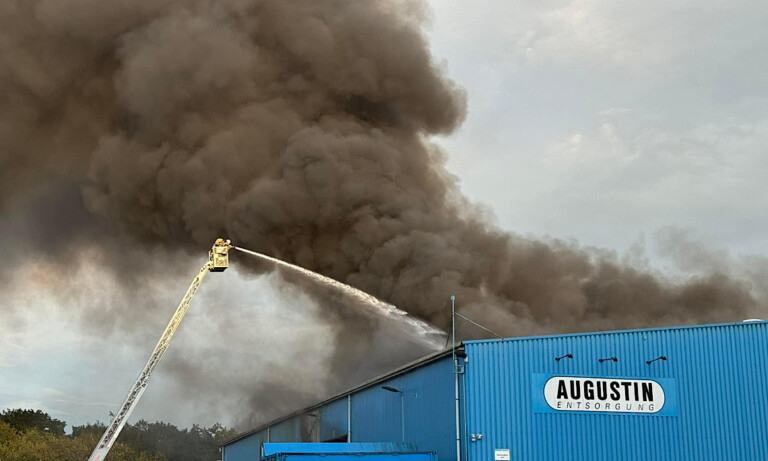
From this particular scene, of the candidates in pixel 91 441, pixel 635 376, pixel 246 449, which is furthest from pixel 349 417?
pixel 91 441

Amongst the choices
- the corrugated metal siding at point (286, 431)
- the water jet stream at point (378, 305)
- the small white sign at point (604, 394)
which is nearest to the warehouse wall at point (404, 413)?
the corrugated metal siding at point (286, 431)

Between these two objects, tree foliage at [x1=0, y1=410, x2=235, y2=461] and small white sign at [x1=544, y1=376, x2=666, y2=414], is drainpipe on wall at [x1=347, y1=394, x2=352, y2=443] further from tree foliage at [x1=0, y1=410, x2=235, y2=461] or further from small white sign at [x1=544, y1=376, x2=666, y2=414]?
tree foliage at [x1=0, y1=410, x2=235, y2=461]

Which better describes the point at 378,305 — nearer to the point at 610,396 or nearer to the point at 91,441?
the point at 610,396

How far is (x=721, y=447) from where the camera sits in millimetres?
22781

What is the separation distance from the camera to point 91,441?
291 ft

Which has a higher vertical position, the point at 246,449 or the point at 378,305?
the point at 378,305

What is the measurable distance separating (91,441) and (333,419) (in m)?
62.4

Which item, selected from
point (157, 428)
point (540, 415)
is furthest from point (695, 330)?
point (157, 428)

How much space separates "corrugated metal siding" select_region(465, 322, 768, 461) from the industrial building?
1.1 inches

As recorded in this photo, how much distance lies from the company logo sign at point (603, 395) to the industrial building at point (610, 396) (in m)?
0.03

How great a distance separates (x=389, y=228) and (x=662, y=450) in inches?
579

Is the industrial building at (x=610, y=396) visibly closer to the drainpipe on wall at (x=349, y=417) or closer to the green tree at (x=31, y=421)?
the drainpipe on wall at (x=349, y=417)

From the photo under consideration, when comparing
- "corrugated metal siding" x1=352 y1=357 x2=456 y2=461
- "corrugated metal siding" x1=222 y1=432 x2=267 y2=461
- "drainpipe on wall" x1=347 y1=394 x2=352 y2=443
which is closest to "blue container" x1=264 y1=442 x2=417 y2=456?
"corrugated metal siding" x1=352 y1=357 x2=456 y2=461

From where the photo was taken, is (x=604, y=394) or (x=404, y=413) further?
(x=404, y=413)
